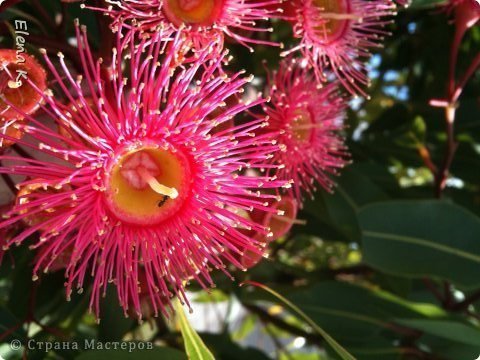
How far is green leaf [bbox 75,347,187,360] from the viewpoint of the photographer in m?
0.94

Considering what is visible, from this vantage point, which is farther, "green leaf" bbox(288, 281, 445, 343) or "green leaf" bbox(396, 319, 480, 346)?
"green leaf" bbox(288, 281, 445, 343)

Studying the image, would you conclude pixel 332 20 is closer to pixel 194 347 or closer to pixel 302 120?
pixel 302 120

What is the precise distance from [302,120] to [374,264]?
339mm

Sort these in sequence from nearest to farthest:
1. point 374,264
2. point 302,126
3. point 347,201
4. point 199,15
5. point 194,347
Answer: point 194,347, point 199,15, point 302,126, point 374,264, point 347,201

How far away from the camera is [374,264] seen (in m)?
1.26

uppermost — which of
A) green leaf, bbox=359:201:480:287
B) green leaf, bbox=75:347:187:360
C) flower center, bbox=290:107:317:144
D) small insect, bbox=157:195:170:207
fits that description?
flower center, bbox=290:107:317:144

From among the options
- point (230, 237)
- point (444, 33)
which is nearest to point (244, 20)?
point (230, 237)

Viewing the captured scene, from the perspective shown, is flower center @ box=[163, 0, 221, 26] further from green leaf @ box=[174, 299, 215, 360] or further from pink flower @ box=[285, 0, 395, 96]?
green leaf @ box=[174, 299, 215, 360]

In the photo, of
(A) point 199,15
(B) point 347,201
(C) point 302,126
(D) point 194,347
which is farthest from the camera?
(B) point 347,201

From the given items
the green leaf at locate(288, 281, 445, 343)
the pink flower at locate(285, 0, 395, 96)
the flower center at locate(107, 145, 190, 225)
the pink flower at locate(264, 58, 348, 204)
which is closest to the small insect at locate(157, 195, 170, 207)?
the flower center at locate(107, 145, 190, 225)

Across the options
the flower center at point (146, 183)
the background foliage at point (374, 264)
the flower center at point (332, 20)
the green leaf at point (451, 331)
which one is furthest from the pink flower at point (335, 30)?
the green leaf at point (451, 331)

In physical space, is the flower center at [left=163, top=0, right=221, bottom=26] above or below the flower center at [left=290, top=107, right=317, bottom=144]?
above

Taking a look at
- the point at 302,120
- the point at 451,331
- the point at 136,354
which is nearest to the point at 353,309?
the point at 451,331

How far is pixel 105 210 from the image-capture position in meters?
0.91
